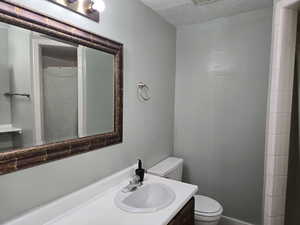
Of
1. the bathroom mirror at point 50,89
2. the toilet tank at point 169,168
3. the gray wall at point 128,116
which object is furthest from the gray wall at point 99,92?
the toilet tank at point 169,168

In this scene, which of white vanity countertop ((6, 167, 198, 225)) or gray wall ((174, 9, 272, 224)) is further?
gray wall ((174, 9, 272, 224))

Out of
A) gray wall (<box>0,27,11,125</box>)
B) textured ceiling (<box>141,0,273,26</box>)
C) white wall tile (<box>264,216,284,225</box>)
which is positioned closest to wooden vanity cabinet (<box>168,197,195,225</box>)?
white wall tile (<box>264,216,284,225</box>)

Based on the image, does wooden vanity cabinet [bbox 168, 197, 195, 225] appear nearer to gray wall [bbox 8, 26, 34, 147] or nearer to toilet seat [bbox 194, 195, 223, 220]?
toilet seat [bbox 194, 195, 223, 220]

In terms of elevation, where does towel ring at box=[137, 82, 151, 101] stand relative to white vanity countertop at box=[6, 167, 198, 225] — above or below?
above

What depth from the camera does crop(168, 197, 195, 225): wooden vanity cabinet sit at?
1.22m

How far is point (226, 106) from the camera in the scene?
7.02ft

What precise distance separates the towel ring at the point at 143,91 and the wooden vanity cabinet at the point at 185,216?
1007mm

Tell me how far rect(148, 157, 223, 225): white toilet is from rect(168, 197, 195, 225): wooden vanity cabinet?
1.09ft

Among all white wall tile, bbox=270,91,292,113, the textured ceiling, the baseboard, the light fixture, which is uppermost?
the textured ceiling

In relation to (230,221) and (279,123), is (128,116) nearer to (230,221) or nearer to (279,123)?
(279,123)

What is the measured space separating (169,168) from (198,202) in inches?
17.4

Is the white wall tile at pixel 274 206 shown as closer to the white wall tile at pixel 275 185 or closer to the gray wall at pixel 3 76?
the white wall tile at pixel 275 185

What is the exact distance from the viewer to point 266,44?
1.90 m

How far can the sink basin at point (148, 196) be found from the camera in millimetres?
1358
